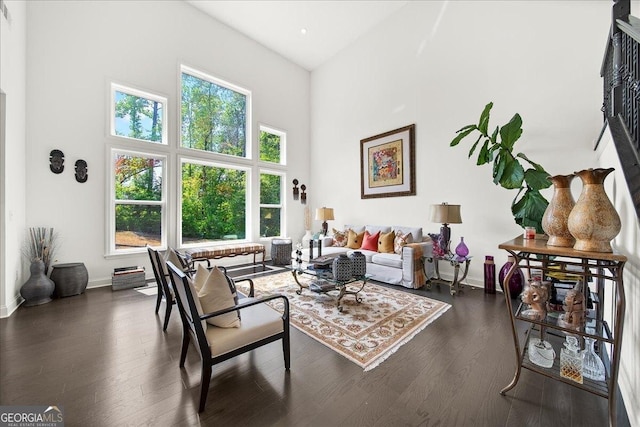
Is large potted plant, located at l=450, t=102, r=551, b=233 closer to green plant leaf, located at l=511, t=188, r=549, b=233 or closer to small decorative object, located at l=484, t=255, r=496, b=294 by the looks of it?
green plant leaf, located at l=511, t=188, r=549, b=233

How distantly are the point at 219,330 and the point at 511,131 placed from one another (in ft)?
12.3

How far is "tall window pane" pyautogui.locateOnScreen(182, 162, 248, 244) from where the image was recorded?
5.22m

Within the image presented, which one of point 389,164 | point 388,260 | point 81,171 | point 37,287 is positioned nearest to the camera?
point 37,287

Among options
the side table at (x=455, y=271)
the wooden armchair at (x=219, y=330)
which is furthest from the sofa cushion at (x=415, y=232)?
the wooden armchair at (x=219, y=330)

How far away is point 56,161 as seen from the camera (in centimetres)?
384

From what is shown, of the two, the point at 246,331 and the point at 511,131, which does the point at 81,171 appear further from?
the point at 511,131

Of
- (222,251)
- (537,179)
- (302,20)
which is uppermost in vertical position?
(302,20)

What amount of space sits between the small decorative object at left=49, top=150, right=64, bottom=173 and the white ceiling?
3742 mm

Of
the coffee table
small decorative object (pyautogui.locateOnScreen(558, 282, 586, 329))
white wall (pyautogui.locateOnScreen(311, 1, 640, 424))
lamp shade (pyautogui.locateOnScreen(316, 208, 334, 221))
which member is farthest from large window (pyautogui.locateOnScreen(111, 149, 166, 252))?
small decorative object (pyautogui.locateOnScreen(558, 282, 586, 329))

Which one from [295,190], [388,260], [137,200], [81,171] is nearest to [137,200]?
[137,200]

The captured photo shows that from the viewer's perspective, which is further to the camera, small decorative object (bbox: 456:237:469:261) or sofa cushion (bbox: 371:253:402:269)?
sofa cushion (bbox: 371:253:402:269)

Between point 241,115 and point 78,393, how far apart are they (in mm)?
5556

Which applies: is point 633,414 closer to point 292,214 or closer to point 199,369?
point 199,369

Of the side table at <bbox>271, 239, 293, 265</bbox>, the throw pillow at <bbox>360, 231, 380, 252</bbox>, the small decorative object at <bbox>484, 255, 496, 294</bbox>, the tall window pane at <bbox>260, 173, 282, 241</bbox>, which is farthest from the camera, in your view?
the tall window pane at <bbox>260, 173, 282, 241</bbox>
